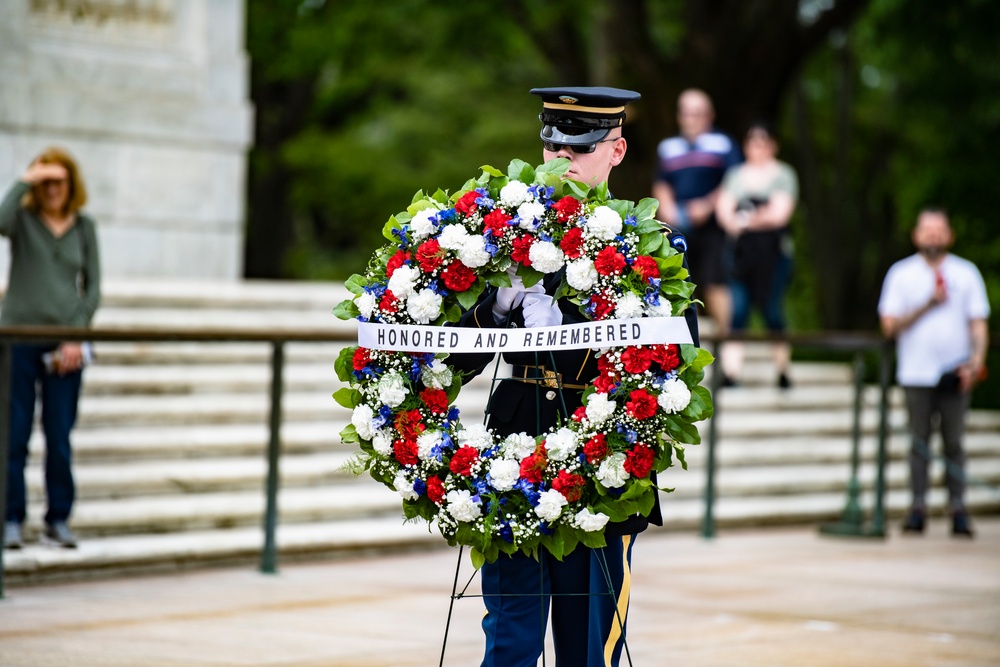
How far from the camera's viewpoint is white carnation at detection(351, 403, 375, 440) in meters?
4.94

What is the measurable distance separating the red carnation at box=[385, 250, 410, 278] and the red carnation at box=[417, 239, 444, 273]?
0.07 meters

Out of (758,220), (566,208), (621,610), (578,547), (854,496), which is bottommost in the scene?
(854,496)

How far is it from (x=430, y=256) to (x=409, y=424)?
493mm

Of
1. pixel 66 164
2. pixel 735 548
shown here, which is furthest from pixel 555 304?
pixel 735 548

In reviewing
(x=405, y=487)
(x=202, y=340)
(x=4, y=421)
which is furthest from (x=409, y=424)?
(x=202, y=340)

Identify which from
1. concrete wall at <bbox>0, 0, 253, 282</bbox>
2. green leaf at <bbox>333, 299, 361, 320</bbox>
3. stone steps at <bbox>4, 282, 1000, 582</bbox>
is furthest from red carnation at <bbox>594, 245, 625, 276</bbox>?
concrete wall at <bbox>0, 0, 253, 282</bbox>

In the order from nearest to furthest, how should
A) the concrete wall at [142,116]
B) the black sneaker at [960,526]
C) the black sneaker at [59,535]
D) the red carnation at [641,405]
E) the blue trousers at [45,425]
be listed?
the red carnation at [641,405] < the blue trousers at [45,425] < the black sneaker at [59,535] < the black sneaker at [960,526] < the concrete wall at [142,116]

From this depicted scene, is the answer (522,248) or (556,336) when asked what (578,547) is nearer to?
(556,336)

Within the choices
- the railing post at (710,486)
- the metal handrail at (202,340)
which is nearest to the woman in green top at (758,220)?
the railing post at (710,486)

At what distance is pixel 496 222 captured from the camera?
4820 millimetres

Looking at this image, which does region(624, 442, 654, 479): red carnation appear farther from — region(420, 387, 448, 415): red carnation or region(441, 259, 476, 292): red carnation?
region(441, 259, 476, 292): red carnation

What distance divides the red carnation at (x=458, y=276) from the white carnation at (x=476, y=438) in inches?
16.0

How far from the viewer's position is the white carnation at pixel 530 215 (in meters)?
4.80

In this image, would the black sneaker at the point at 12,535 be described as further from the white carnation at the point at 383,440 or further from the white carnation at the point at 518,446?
the white carnation at the point at 518,446
